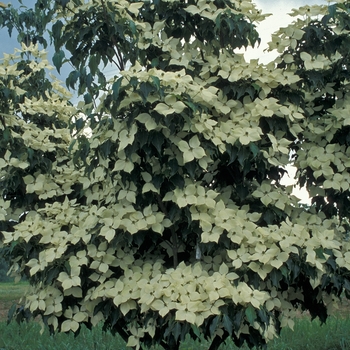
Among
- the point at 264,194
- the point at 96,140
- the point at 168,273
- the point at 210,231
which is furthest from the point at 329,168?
the point at 96,140

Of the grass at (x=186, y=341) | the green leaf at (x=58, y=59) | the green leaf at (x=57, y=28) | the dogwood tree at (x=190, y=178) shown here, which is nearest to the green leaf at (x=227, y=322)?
the dogwood tree at (x=190, y=178)

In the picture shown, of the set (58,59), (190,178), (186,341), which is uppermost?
(58,59)

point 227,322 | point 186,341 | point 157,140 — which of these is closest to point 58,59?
point 157,140

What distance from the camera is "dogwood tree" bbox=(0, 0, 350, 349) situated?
2430 mm

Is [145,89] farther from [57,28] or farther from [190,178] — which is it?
[57,28]

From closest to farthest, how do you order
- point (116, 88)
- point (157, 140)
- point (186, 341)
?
point (116, 88) < point (157, 140) < point (186, 341)

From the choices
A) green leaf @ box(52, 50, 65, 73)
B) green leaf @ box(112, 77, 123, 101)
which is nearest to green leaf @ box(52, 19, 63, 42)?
green leaf @ box(52, 50, 65, 73)

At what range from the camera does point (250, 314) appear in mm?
2318

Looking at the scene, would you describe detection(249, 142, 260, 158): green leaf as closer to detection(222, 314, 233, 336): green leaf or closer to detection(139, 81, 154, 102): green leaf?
detection(139, 81, 154, 102): green leaf

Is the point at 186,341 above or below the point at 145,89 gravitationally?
below

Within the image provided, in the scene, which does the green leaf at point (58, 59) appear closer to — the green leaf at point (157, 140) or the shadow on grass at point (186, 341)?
the green leaf at point (157, 140)

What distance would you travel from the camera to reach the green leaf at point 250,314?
90.8 inches

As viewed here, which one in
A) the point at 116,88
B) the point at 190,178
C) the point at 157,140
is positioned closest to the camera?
the point at 116,88

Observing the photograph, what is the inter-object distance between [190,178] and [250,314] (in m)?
0.70
